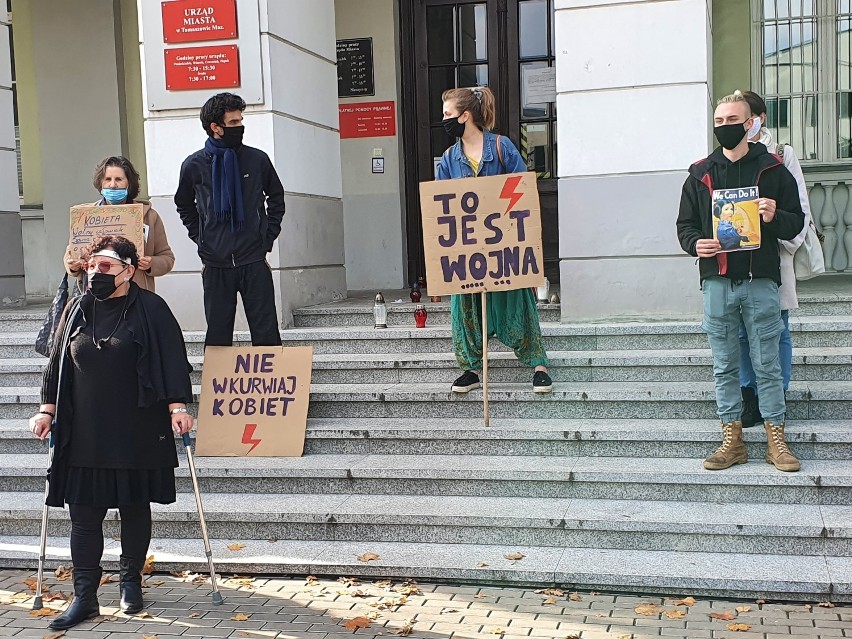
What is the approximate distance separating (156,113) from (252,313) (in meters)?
2.69

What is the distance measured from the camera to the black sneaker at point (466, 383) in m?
7.05

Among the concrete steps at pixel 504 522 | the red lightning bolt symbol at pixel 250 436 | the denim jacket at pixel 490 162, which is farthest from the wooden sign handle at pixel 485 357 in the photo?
the red lightning bolt symbol at pixel 250 436

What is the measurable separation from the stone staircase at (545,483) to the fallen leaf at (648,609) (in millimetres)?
173

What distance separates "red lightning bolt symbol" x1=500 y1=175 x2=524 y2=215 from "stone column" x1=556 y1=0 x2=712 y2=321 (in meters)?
1.53

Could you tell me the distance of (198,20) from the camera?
8.59m

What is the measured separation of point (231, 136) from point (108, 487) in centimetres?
263

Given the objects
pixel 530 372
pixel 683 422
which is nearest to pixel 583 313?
pixel 530 372

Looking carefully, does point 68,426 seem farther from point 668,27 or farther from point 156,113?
point 668,27

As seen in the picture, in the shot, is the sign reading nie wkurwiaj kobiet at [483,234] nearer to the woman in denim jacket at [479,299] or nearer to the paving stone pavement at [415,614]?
the woman in denim jacket at [479,299]

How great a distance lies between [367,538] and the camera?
5930 millimetres

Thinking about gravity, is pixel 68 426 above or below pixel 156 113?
below

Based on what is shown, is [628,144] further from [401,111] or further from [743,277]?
[401,111]

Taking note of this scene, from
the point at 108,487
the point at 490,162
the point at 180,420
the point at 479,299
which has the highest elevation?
the point at 490,162

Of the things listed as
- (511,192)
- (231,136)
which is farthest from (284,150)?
(511,192)
